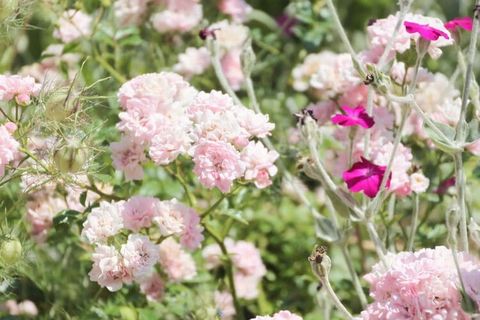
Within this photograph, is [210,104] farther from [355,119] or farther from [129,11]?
[129,11]

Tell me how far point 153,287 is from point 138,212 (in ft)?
0.79

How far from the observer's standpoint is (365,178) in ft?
4.05

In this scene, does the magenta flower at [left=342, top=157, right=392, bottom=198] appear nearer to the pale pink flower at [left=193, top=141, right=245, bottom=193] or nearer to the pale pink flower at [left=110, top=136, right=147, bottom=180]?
the pale pink flower at [left=193, top=141, right=245, bottom=193]

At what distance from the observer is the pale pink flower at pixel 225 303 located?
59.2 inches

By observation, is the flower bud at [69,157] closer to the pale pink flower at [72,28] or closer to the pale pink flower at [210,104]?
the pale pink flower at [210,104]

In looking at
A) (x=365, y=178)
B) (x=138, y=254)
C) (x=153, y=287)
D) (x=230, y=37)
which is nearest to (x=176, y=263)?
(x=153, y=287)

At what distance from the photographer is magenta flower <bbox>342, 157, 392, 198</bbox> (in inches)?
48.1

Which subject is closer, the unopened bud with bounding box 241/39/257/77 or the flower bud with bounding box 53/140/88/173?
the flower bud with bounding box 53/140/88/173

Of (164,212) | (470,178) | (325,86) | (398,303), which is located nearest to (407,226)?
(470,178)

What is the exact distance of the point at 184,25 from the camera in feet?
5.91

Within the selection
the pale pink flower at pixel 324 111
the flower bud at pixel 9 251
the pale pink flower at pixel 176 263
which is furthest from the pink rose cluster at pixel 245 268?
the flower bud at pixel 9 251

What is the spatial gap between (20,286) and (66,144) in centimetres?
43

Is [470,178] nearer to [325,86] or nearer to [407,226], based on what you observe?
[407,226]

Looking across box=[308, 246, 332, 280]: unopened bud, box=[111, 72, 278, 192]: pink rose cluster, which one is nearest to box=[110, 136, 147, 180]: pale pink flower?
box=[111, 72, 278, 192]: pink rose cluster
